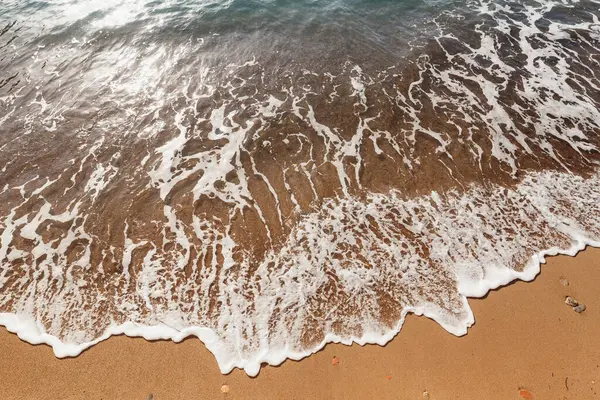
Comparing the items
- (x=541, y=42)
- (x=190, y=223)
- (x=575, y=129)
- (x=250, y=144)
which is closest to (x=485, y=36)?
(x=541, y=42)

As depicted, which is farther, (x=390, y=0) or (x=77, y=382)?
(x=390, y=0)

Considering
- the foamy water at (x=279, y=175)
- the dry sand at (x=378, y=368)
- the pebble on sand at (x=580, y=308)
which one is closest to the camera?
the dry sand at (x=378, y=368)

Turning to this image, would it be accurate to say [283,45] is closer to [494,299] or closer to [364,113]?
[364,113]

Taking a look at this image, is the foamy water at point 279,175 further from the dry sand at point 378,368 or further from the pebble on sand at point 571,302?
the pebble on sand at point 571,302

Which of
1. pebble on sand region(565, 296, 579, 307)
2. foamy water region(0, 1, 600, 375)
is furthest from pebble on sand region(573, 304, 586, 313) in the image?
foamy water region(0, 1, 600, 375)

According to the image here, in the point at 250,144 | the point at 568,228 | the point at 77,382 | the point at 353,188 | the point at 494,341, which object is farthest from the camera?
the point at 250,144

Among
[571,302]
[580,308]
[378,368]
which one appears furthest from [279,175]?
[580,308]

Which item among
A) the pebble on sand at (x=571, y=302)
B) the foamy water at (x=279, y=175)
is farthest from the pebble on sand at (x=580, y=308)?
the foamy water at (x=279, y=175)
